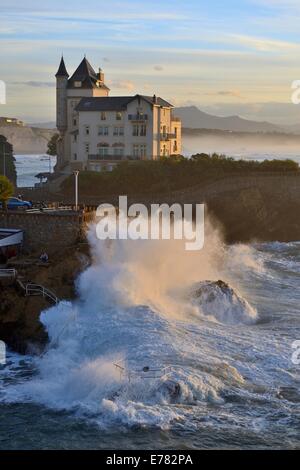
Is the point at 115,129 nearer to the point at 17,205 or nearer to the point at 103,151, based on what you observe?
the point at 103,151

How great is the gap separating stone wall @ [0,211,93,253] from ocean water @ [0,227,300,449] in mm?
1509

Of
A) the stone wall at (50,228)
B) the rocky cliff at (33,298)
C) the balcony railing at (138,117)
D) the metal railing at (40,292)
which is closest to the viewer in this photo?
the rocky cliff at (33,298)

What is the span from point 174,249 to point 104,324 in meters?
10.5

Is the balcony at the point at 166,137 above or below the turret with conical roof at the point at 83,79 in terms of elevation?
below

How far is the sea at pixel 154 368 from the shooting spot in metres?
16.8

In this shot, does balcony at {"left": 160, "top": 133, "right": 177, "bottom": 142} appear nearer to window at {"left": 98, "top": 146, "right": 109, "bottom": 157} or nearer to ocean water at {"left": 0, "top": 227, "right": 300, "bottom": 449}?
window at {"left": 98, "top": 146, "right": 109, "bottom": 157}

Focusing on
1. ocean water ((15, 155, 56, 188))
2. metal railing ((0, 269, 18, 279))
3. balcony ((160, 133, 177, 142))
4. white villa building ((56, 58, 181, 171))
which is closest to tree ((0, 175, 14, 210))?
metal railing ((0, 269, 18, 279))

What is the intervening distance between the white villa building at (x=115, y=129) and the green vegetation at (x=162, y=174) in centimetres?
301

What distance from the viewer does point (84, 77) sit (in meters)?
56.4

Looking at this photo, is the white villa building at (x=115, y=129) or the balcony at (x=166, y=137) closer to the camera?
the white villa building at (x=115, y=129)

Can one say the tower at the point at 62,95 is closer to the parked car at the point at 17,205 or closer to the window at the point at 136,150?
the window at the point at 136,150

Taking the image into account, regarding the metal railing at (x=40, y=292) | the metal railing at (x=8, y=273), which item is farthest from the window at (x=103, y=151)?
the metal railing at (x=40, y=292)

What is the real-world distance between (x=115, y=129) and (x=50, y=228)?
22.8 metres

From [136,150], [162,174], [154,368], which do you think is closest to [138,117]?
[136,150]
